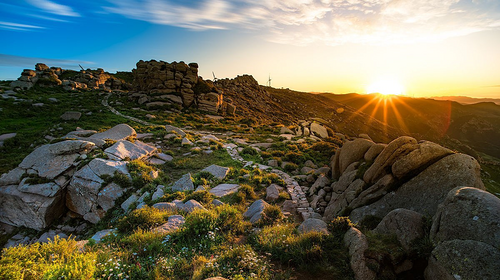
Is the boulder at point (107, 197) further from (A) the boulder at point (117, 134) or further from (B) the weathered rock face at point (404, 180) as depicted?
(B) the weathered rock face at point (404, 180)

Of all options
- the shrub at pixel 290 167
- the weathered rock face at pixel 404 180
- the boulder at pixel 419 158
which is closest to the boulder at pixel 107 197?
the weathered rock face at pixel 404 180

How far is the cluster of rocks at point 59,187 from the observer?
460 inches

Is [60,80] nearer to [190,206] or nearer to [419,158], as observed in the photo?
[190,206]

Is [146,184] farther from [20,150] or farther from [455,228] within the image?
[20,150]

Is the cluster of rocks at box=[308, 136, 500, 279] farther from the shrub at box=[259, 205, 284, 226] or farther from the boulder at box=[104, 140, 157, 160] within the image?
the boulder at box=[104, 140, 157, 160]

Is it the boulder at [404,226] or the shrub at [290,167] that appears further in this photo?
the shrub at [290,167]

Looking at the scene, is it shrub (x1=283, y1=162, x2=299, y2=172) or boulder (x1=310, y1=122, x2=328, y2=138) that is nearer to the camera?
shrub (x1=283, y1=162, x2=299, y2=172)

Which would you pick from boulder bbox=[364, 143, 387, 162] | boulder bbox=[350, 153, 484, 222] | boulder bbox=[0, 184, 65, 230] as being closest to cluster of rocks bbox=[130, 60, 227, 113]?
boulder bbox=[0, 184, 65, 230]

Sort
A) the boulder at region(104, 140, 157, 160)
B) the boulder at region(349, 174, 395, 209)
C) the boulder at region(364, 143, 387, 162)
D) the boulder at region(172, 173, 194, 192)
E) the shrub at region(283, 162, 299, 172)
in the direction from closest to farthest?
the boulder at region(349, 174, 395, 209) → the boulder at region(172, 173, 194, 192) → the boulder at region(364, 143, 387, 162) → the boulder at region(104, 140, 157, 160) → the shrub at region(283, 162, 299, 172)

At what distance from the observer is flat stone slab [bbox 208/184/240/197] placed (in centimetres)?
1260

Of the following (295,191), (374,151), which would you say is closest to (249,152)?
(295,191)

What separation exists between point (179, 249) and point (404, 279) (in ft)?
20.6

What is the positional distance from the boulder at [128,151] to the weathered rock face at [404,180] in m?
13.9

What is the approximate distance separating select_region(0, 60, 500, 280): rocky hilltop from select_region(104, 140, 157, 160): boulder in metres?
0.10
